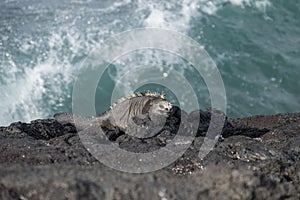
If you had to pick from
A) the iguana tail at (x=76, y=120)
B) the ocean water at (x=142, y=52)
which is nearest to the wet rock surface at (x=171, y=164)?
the iguana tail at (x=76, y=120)

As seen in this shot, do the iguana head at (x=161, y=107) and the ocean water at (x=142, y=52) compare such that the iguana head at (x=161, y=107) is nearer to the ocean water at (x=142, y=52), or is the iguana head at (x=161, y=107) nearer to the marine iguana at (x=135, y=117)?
the marine iguana at (x=135, y=117)

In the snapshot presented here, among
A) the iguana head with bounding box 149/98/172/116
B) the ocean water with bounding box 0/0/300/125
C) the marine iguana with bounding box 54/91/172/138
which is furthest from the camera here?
the ocean water with bounding box 0/0/300/125

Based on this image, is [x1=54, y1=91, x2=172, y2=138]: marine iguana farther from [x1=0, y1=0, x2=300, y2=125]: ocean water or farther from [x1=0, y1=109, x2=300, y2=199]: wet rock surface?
[x1=0, y1=0, x2=300, y2=125]: ocean water

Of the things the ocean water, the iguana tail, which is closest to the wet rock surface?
the iguana tail

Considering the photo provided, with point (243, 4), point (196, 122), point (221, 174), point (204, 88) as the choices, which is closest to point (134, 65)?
point (204, 88)

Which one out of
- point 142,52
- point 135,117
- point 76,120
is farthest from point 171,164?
point 142,52

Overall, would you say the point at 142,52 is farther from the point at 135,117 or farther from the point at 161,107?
the point at 135,117

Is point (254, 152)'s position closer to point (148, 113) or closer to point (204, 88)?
point (148, 113)
